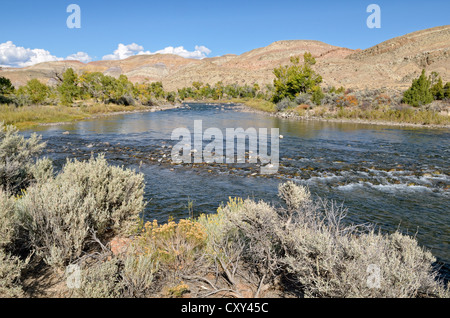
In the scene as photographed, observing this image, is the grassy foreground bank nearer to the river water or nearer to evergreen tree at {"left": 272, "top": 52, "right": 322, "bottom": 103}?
the river water

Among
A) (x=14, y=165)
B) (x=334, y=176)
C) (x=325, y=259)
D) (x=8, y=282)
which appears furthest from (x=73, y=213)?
(x=334, y=176)

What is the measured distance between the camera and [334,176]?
1240 centimetres

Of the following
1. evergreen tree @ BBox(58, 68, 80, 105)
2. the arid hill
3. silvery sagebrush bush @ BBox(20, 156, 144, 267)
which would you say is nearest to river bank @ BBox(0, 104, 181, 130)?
evergreen tree @ BBox(58, 68, 80, 105)

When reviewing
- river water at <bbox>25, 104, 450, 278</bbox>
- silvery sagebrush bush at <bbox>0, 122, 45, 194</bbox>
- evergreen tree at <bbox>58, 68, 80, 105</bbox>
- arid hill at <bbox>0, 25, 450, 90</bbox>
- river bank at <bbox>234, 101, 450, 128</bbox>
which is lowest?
river water at <bbox>25, 104, 450, 278</bbox>

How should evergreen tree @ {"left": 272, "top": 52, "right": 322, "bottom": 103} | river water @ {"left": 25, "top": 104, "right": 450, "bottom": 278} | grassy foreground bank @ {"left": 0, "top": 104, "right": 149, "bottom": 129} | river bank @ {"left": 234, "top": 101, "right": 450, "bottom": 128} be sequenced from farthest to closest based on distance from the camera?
evergreen tree @ {"left": 272, "top": 52, "right": 322, "bottom": 103}, river bank @ {"left": 234, "top": 101, "right": 450, "bottom": 128}, grassy foreground bank @ {"left": 0, "top": 104, "right": 149, "bottom": 129}, river water @ {"left": 25, "top": 104, "right": 450, "bottom": 278}

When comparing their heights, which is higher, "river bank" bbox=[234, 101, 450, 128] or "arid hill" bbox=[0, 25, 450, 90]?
"arid hill" bbox=[0, 25, 450, 90]

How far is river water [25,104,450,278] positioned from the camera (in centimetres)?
846

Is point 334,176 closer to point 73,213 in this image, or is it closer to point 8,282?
point 73,213

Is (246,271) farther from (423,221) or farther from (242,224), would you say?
(423,221)

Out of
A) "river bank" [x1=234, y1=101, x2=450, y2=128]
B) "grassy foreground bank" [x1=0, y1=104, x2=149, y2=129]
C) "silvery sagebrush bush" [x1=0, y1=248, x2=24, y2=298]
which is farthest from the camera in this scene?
"river bank" [x1=234, y1=101, x2=450, y2=128]

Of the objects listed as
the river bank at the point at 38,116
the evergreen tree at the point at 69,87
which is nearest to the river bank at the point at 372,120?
the river bank at the point at 38,116

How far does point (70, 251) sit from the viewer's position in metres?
4.21

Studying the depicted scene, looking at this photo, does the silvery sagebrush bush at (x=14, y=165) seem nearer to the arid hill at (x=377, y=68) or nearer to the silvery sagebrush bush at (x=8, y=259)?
the silvery sagebrush bush at (x=8, y=259)
